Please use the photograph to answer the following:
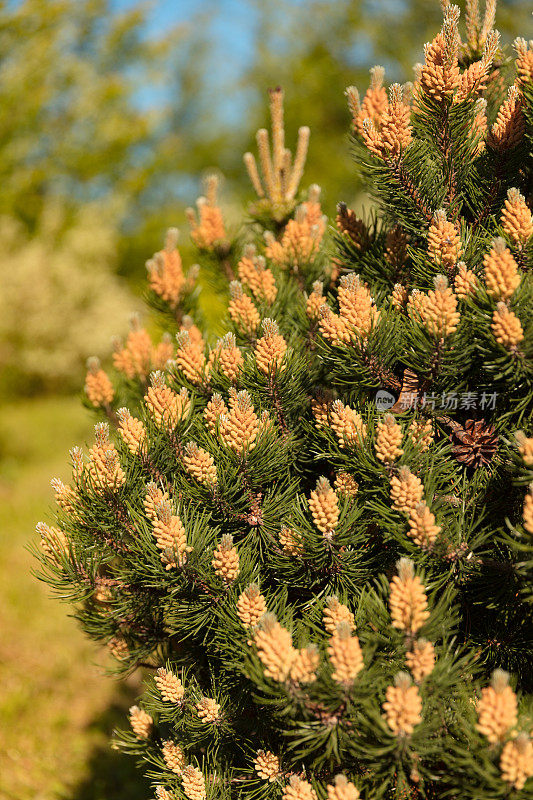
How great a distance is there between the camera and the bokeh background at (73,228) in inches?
161

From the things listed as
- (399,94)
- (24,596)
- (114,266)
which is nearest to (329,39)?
(114,266)

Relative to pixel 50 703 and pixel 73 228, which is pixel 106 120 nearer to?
pixel 73 228

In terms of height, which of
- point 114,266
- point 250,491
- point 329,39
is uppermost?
point 329,39

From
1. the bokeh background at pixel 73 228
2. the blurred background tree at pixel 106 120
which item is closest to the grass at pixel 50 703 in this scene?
the bokeh background at pixel 73 228

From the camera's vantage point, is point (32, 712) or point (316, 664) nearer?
point (316, 664)

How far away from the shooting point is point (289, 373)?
5.57ft

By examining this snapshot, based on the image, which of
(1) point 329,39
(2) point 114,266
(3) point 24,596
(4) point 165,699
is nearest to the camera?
(4) point 165,699

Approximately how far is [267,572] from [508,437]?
70 cm

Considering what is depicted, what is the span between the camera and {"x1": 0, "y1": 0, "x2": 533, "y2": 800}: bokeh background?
13.4 feet

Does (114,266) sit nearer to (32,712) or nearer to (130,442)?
(32,712)

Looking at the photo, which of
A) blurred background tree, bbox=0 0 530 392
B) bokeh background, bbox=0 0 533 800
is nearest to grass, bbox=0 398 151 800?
bokeh background, bbox=0 0 533 800

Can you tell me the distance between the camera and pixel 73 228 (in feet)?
40.1

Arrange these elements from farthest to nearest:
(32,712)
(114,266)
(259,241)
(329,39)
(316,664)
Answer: (329,39) → (114,266) → (32,712) → (259,241) → (316,664)

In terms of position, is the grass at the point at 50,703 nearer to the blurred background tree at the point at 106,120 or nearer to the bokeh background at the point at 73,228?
the bokeh background at the point at 73,228
